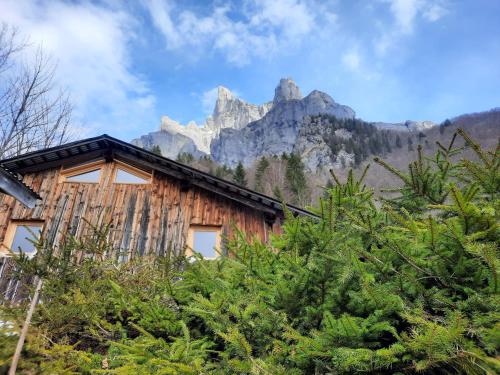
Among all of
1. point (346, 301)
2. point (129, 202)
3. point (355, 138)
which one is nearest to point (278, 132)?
point (355, 138)

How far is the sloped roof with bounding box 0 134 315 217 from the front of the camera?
11133 millimetres

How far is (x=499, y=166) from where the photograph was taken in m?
3.21

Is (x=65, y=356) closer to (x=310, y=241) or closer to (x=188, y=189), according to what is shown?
(x=310, y=241)

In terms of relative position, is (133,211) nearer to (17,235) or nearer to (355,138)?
(17,235)

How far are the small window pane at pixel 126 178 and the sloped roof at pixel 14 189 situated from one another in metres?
5.76

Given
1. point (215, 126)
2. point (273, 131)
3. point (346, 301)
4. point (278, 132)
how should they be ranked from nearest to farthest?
point (346, 301), point (278, 132), point (273, 131), point (215, 126)

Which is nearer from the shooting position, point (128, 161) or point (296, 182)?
point (128, 161)

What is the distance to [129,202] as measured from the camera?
37.8ft

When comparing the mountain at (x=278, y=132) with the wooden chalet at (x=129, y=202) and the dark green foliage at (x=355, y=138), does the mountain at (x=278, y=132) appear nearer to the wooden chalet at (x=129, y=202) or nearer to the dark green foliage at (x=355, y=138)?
the dark green foliage at (x=355, y=138)

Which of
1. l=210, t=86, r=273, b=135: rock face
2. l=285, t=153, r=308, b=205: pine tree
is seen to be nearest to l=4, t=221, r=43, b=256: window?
l=285, t=153, r=308, b=205: pine tree

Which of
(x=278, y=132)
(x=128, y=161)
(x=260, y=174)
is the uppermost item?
(x=278, y=132)

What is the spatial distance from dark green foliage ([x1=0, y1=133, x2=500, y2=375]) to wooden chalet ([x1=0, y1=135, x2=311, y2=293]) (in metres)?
6.54

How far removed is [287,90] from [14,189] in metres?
160

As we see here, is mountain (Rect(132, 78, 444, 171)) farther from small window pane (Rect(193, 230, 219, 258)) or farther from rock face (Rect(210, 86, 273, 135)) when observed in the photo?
small window pane (Rect(193, 230, 219, 258))
